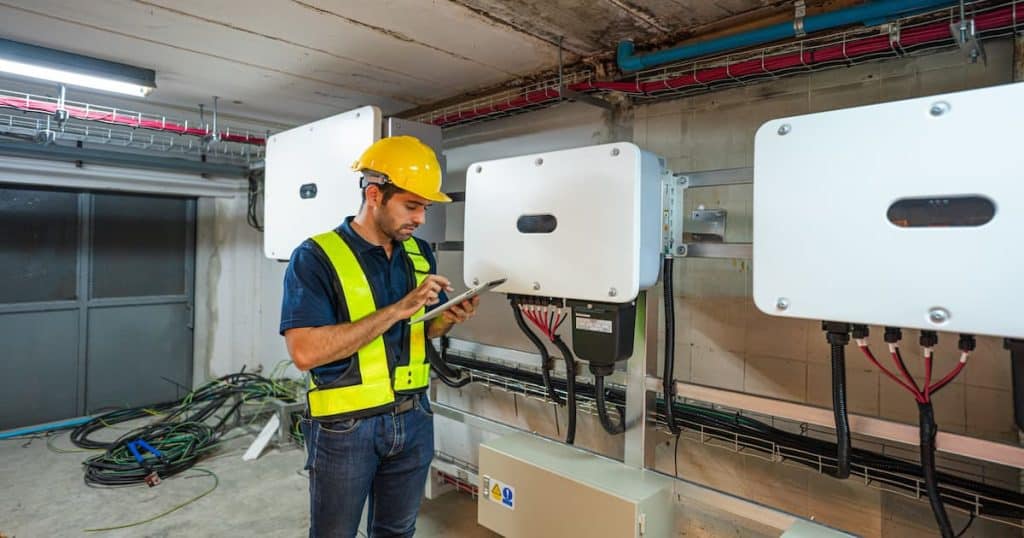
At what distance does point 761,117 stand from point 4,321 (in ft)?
15.0

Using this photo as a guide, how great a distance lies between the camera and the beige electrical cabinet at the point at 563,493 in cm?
138

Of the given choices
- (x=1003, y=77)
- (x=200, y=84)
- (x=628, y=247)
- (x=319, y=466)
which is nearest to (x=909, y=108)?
(x=628, y=247)

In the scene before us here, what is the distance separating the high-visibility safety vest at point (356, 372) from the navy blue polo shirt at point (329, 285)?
21 mm

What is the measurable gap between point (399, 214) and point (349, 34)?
32.2 inches

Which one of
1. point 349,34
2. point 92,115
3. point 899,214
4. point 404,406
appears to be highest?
point 349,34

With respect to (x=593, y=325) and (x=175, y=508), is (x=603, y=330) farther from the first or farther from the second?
(x=175, y=508)

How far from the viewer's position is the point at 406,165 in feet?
4.42

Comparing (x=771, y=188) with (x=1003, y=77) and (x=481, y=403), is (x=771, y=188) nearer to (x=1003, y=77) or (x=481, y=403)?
(x=1003, y=77)

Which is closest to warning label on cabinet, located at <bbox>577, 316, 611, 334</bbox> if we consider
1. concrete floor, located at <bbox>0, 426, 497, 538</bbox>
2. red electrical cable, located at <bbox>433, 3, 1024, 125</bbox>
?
red electrical cable, located at <bbox>433, 3, 1024, 125</bbox>

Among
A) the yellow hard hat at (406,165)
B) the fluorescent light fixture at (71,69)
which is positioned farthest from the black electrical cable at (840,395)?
the fluorescent light fixture at (71,69)

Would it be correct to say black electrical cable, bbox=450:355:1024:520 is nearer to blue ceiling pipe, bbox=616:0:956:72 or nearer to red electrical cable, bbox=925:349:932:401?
red electrical cable, bbox=925:349:932:401

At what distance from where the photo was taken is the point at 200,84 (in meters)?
2.32

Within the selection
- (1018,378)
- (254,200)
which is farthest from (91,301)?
(1018,378)

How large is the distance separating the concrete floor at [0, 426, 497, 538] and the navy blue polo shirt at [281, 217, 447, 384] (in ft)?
4.10
